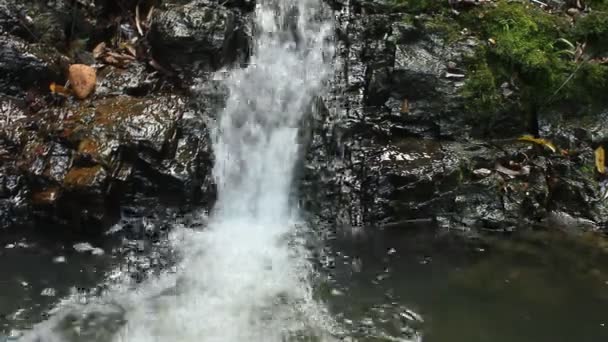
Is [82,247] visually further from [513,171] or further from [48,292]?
[513,171]

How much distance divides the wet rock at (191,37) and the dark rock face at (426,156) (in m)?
1.44

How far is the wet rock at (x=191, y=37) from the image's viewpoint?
6.97m

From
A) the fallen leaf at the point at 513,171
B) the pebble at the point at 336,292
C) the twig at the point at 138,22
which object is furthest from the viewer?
the twig at the point at 138,22

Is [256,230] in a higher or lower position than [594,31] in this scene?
lower

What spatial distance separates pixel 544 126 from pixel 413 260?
8.93ft

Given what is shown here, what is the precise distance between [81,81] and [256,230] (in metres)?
2.71

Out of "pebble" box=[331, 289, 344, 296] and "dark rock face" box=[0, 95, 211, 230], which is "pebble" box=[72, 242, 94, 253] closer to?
"dark rock face" box=[0, 95, 211, 230]

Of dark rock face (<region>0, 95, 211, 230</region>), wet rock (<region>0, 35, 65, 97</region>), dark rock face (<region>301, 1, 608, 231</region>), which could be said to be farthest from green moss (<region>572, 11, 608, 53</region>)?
wet rock (<region>0, 35, 65, 97</region>)

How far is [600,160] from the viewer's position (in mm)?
6914

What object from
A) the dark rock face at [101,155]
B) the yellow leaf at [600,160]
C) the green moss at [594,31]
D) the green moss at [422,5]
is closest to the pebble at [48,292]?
the dark rock face at [101,155]

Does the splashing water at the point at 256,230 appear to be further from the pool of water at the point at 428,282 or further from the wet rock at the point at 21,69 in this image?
the wet rock at the point at 21,69

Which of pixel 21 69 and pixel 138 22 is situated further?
pixel 138 22

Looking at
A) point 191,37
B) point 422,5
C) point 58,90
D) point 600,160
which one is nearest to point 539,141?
point 600,160

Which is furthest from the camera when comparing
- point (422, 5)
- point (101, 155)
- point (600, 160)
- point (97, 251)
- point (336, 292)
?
point (422, 5)
